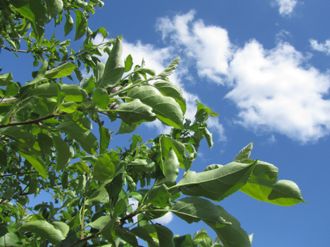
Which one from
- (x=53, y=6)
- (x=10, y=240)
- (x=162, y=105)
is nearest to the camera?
(x=162, y=105)

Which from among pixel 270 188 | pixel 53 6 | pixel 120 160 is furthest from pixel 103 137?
pixel 53 6

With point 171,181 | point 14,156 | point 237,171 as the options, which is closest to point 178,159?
point 171,181

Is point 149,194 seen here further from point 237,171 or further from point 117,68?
point 117,68

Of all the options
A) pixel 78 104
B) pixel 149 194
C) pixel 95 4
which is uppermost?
pixel 95 4

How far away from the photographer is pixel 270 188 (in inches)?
48.9

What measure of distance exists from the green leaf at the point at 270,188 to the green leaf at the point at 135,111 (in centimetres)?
35

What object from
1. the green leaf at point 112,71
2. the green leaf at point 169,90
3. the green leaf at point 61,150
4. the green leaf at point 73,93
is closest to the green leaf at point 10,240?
the green leaf at point 61,150

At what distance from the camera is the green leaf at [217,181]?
1119mm

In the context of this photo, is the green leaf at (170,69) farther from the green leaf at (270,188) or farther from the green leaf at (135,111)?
the green leaf at (270,188)

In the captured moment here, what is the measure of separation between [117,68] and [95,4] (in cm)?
326

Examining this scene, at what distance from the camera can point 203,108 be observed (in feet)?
6.61

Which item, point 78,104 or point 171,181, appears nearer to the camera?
point 171,181

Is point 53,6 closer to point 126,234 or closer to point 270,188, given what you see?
point 126,234

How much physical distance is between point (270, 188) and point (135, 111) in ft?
Result: 1.48
